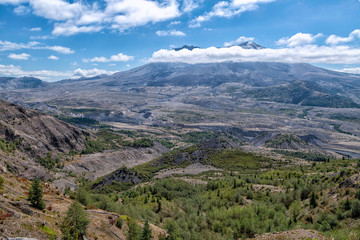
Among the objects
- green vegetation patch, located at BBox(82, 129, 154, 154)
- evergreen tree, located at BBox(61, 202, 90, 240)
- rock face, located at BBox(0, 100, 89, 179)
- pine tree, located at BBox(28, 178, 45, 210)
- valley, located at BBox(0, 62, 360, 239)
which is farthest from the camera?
green vegetation patch, located at BBox(82, 129, 154, 154)

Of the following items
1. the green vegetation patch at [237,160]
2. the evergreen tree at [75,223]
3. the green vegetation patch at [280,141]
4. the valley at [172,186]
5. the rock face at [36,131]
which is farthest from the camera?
the green vegetation patch at [280,141]

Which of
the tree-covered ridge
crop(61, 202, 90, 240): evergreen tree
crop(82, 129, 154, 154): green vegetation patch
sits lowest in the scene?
crop(82, 129, 154, 154): green vegetation patch

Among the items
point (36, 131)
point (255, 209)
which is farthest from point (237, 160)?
point (36, 131)

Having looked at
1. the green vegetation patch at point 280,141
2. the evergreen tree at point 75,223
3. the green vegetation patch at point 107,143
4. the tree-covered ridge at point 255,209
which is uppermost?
the evergreen tree at point 75,223

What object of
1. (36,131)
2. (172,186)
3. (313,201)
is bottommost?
(172,186)

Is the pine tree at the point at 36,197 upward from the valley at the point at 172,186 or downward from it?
upward

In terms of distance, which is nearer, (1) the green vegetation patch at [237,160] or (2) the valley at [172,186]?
(2) the valley at [172,186]

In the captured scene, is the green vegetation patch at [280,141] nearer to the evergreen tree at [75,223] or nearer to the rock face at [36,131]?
the rock face at [36,131]

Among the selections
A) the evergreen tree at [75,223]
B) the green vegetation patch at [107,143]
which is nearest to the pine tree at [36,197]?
the evergreen tree at [75,223]

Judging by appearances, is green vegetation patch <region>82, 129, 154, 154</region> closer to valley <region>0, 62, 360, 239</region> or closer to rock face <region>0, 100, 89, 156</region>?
valley <region>0, 62, 360, 239</region>

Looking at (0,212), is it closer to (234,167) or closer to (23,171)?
(23,171)

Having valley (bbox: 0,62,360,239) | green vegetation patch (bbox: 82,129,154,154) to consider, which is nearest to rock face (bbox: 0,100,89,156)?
valley (bbox: 0,62,360,239)

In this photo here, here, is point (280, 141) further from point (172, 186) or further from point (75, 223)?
point (75, 223)
